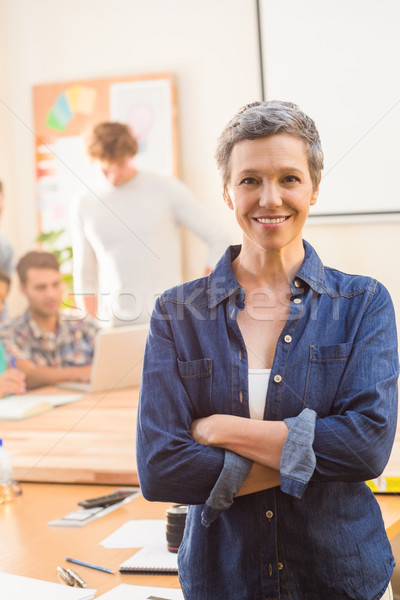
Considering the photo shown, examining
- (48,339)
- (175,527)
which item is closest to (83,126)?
(48,339)

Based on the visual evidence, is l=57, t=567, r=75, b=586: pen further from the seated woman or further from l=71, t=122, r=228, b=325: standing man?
l=71, t=122, r=228, b=325: standing man

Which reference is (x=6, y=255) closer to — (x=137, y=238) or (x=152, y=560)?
(x=137, y=238)

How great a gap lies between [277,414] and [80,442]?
1.14 metres

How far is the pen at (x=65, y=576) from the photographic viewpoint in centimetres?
128

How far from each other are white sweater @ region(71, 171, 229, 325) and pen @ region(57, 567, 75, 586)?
2.23 metres

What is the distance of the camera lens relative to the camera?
1.39 m

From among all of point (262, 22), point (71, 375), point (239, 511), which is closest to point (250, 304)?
point (239, 511)

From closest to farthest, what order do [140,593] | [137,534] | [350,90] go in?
[140,593]
[137,534]
[350,90]

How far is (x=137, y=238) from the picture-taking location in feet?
11.7

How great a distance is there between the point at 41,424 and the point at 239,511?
1.32 meters

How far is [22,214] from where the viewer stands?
4.13m

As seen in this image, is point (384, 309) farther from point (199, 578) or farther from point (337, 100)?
point (337, 100)

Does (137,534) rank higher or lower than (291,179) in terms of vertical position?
lower

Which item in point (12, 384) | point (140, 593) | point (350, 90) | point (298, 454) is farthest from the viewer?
point (350, 90)
